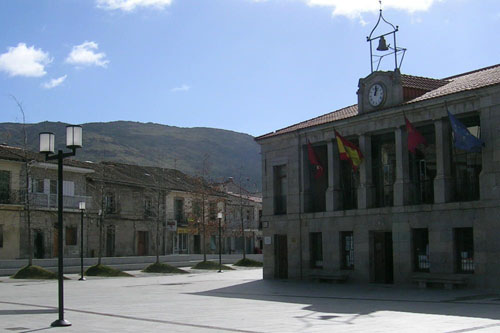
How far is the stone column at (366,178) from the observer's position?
27.9m

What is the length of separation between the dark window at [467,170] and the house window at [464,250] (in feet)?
4.56

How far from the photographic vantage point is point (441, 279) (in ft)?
78.8

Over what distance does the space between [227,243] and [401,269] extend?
47391mm

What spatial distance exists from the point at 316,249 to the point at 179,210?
3543cm

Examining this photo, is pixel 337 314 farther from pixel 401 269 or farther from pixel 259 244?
pixel 259 244

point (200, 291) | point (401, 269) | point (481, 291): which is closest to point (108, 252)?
point (200, 291)

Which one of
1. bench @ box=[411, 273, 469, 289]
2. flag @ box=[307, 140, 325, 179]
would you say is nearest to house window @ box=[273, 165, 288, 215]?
flag @ box=[307, 140, 325, 179]

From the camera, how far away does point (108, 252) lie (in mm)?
55531

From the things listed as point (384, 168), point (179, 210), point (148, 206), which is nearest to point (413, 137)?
point (384, 168)

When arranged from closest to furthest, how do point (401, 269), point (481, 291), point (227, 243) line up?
point (481, 291) → point (401, 269) → point (227, 243)

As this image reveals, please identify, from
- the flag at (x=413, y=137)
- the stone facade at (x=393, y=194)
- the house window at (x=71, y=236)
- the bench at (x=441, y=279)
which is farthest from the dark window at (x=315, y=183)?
the house window at (x=71, y=236)

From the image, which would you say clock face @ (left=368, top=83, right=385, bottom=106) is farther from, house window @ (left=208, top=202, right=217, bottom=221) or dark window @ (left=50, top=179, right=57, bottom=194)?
house window @ (left=208, top=202, right=217, bottom=221)

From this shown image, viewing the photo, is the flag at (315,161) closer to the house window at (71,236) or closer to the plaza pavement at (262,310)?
the plaza pavement at (262,310)

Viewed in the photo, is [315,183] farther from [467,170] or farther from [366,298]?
[366,298]
